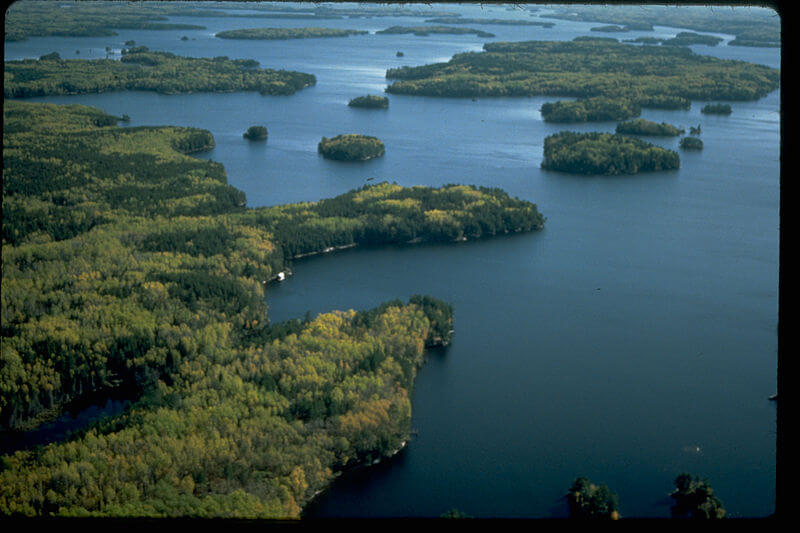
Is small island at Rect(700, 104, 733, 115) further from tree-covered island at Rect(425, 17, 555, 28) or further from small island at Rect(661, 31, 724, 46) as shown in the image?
tree-covered island at Rect(425, 17, 555, 28)

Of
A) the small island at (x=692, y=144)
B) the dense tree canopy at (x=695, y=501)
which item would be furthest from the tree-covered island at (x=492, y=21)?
the dense tree canopy at (x=695, y=501)

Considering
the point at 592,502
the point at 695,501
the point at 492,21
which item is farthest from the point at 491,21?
the point at 592,502

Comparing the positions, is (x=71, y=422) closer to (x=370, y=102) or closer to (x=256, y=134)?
(x=256, y=134)

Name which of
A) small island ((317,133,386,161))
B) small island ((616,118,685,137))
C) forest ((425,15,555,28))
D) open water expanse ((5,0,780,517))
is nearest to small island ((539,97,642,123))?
open water expanse ((5,0,780,517))

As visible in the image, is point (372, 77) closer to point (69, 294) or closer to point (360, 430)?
point (69, 294)

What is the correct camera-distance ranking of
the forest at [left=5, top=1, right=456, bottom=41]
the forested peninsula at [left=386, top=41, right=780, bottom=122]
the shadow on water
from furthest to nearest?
1. the forest at [left=5, top=1, right=456, bottom=41]
2. the forested peninsula at [left=386, top=41, right=780, bottom=122]
3. the shadow on water

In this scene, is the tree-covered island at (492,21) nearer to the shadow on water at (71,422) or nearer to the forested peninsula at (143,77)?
the forested peninsula at (143,77)
